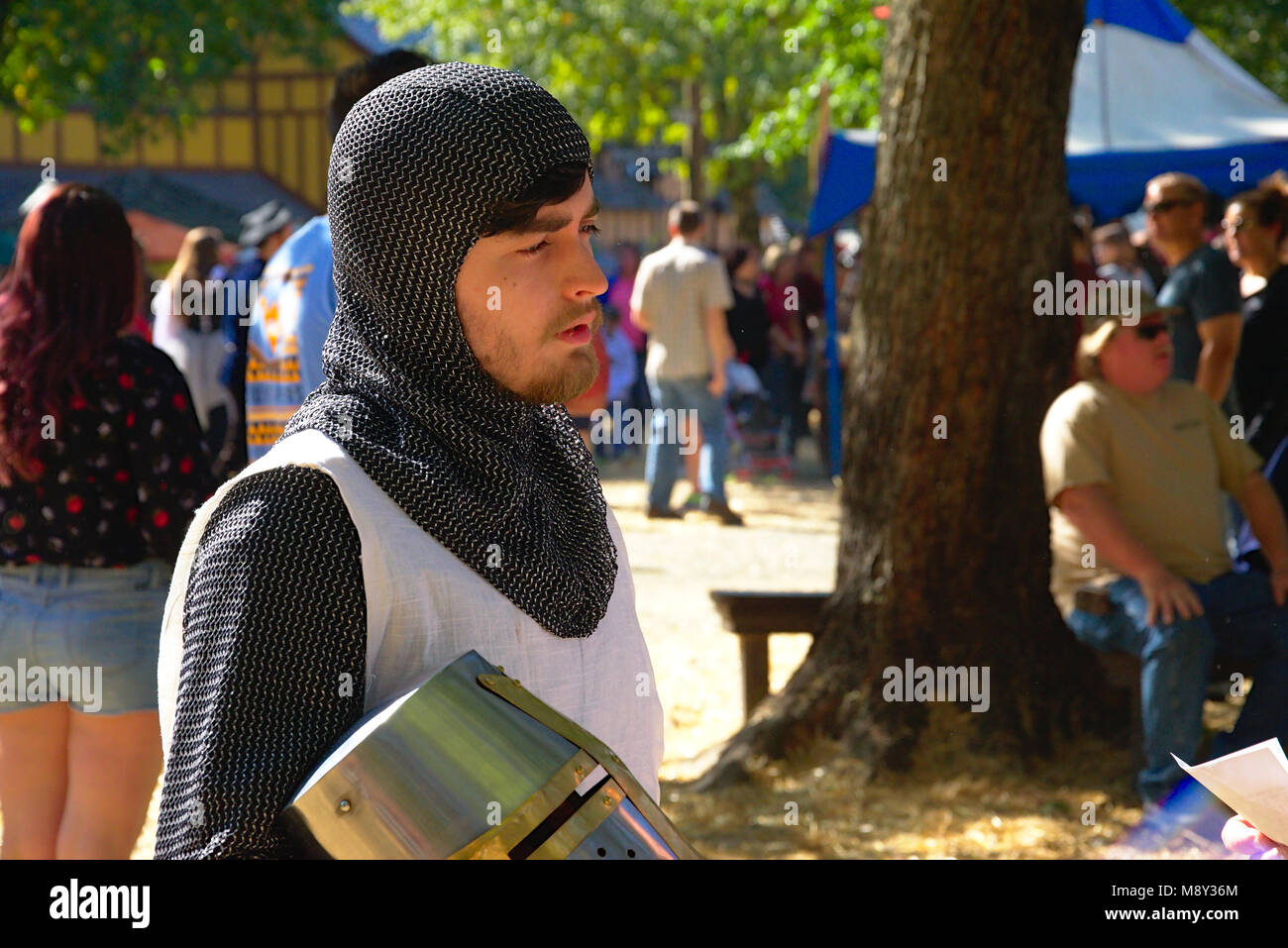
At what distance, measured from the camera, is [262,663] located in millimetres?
1356

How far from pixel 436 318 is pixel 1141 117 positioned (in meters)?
9.24

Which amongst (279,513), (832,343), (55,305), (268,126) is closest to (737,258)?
(832,343)

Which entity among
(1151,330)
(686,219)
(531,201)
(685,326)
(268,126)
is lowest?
(268,126)

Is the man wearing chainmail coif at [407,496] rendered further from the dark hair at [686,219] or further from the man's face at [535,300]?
the dark hair at [686,219]

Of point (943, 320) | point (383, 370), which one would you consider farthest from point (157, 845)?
point (943, 320)

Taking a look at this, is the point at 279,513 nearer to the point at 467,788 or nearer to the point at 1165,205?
the point at 467,788

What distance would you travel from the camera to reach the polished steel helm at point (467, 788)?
1.28m

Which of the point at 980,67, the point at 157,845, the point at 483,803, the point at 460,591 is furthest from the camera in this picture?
the point at 980,67

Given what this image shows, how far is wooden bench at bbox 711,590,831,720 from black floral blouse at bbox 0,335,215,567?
262 centimetres

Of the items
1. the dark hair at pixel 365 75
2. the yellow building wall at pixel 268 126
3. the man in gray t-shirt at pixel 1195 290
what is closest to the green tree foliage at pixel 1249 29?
the man in gray t-shirt at pixel 1195 290

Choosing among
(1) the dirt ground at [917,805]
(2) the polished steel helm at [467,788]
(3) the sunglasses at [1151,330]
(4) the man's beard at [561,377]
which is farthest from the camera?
(3) the sunglasses at [1151,330]

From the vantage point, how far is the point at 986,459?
502 cm
